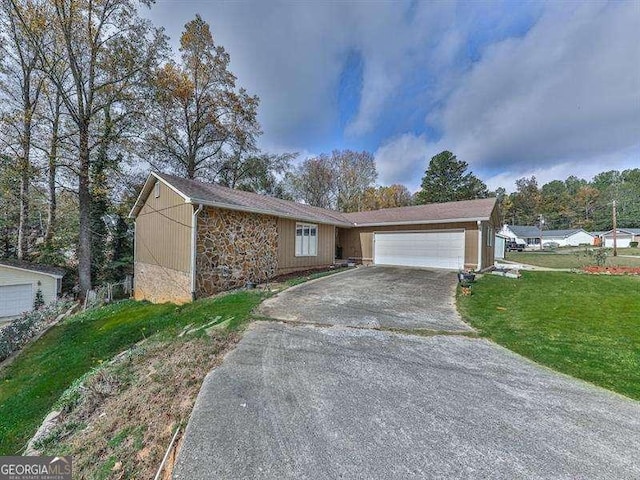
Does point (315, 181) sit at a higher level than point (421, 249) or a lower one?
higher

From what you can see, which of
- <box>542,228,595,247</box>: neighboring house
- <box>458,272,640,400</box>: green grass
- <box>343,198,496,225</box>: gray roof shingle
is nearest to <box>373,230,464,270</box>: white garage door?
<box>343,198,496,225</box>: gray roof shingle

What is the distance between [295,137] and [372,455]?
77.3 feet

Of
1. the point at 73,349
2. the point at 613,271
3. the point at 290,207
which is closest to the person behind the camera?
the point at 73,349

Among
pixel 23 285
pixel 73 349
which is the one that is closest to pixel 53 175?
pixel 23 285

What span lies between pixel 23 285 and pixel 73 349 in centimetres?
953

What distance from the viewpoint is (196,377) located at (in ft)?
11.1

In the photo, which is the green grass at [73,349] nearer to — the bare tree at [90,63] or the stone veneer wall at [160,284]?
the stone veneer wall at [160,284]

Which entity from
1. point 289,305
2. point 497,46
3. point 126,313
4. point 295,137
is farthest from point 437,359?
point 295,137

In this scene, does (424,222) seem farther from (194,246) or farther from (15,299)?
(15,299)

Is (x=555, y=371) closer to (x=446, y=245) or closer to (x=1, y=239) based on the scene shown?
(x=446, y=245)

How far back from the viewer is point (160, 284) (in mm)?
10414

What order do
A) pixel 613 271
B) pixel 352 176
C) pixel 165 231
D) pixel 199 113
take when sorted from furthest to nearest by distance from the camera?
pixel 352 176
pixel 199 113
pixel 613 271
pixel 165 231

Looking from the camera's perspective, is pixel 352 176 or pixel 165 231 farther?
pixel 352 176

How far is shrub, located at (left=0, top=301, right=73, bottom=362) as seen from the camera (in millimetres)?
7608
